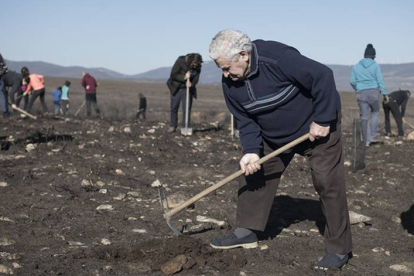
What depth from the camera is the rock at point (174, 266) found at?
4285mm

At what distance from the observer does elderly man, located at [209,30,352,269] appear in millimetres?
4137

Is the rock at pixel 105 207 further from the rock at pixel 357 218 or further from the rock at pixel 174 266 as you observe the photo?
the rock at pixel 357 218

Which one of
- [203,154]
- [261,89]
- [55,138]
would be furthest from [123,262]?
[55,138]

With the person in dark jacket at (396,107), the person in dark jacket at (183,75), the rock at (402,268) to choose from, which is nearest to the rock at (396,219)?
the rock at (402,268)

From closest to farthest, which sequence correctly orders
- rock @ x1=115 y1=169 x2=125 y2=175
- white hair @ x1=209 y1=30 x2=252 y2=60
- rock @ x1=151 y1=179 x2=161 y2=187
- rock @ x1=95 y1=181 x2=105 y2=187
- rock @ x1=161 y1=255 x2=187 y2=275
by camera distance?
white hair @ x1=209 y1=30 x2=252 y2=60 < rock @ x1=161 y1=255 x2=187 y2=275 < rock @ x1=95 y1=181 x2=105 y2=187 < rock @ x1=151 y1=179 x2=161 y2=187 < rock @ x1=115 y1=169 x2=125 y2=175

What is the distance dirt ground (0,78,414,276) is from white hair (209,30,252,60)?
1455 mm

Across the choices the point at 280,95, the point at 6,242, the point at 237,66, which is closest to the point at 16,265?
the point at 6,242

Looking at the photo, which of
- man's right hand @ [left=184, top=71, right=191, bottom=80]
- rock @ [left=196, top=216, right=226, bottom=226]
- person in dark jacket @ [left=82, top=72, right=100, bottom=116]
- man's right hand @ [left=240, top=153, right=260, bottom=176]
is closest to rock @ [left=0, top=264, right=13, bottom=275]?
man's right hand @ [left=240, top=153, right=260, bottom=176]

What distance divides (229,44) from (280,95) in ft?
1.69

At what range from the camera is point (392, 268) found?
15.1 feet

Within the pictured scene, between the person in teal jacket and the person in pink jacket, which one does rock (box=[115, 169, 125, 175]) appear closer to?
the person in teal jacket

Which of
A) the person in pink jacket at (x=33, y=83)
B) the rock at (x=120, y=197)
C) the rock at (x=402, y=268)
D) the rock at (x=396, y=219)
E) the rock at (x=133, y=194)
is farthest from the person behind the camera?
the person in pink jacket at (x=33, y=83)

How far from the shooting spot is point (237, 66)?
4.16 metres

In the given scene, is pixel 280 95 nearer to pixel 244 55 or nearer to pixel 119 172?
pixel 244 55
